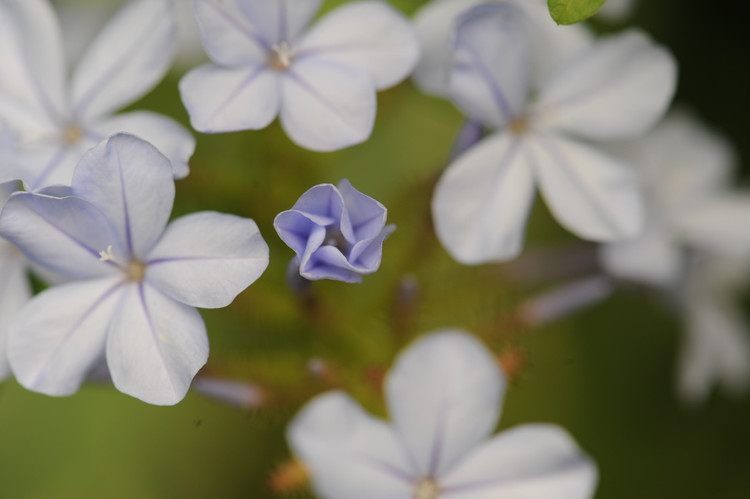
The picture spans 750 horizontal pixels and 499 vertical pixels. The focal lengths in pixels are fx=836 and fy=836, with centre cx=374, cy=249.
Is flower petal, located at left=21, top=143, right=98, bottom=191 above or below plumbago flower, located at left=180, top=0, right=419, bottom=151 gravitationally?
below

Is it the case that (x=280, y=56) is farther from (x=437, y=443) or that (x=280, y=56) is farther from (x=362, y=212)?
(x=437, y=443)

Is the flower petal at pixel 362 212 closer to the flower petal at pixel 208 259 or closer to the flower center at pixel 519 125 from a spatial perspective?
the flower petal at pixel 208 259

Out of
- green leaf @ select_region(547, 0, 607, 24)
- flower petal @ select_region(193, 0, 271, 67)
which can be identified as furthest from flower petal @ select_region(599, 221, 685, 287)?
flower petal @ select_region(193, 0, 271, 67)

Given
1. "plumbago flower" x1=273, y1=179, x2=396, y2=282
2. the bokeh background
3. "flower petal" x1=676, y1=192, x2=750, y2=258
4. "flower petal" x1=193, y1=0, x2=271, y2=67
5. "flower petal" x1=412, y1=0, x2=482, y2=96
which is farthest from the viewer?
"flower petal" x1=676, y1=192, x2=750, y2=258

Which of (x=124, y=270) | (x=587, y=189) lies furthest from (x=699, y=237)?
(x=124, y=270)

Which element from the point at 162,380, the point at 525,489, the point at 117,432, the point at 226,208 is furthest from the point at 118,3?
the point at 525,489

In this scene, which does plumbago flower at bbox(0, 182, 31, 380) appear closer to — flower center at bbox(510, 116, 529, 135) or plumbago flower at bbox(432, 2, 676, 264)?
A: plumbago flower at bbox(432, 2, 676, 264)

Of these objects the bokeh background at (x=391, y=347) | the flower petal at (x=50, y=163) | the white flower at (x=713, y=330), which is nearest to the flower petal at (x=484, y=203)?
the bokeh background at (x=391, y=347)
